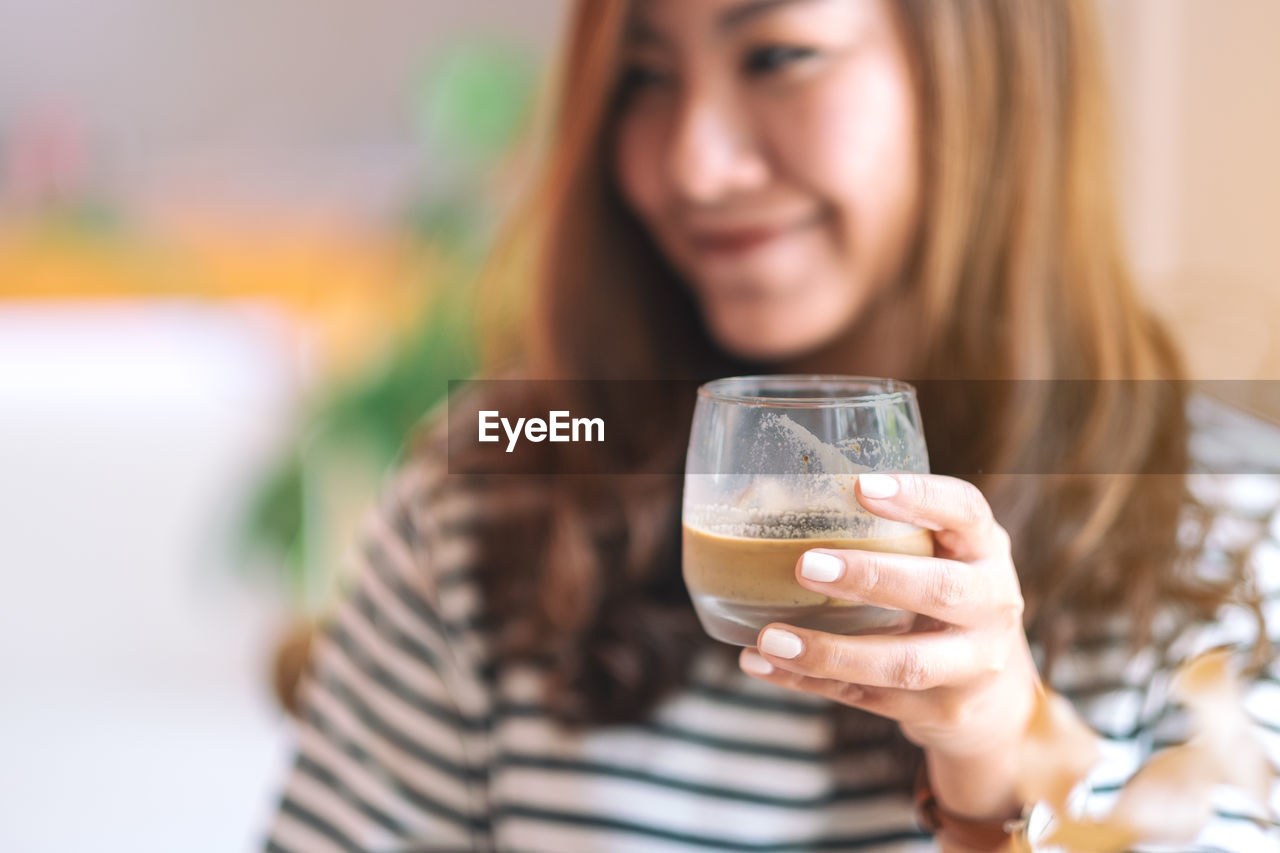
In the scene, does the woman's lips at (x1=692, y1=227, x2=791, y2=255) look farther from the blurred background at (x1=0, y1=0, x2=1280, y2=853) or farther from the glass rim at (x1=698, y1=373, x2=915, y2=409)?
the blurred background at (x1=0, y1=0, x2=1280, y2=853)

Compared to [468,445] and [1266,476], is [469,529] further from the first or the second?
[1266,476]

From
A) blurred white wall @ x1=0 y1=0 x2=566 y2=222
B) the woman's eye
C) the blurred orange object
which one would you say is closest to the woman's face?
the woman's eye

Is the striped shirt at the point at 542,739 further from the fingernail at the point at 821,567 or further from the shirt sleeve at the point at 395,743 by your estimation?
the fingernail at the point at 821,567

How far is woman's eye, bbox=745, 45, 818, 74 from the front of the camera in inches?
20.8

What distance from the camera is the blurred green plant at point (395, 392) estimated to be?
149 cm

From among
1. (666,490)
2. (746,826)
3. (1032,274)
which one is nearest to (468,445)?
(666,490)

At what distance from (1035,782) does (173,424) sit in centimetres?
180

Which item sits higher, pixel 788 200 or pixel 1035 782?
pixel 788 200

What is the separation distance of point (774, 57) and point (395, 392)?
107 centimetres

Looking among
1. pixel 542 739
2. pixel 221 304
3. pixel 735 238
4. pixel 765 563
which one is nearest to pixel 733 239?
pixel 735 238

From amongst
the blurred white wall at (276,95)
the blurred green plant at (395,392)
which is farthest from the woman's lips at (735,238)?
the blurred white wall at (276,95)

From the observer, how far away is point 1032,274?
0.55 metres

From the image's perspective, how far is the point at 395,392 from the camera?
4.98 ft

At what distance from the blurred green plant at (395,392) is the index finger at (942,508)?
1093mm
